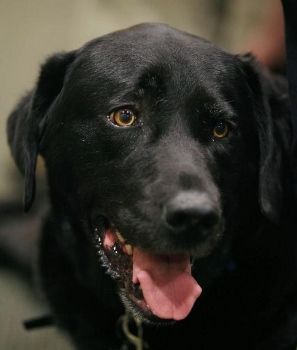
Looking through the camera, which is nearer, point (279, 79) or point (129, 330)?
point (129, 330)

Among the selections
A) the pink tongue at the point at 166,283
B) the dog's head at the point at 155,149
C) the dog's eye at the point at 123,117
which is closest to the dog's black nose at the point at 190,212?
the dog's head at the point at 155,149

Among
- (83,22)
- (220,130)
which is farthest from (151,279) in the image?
(83,22)

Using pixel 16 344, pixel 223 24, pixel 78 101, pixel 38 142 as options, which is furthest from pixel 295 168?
pixel 223 24

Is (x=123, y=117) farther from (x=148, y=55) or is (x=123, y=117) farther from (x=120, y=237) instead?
(x=120, y=237)

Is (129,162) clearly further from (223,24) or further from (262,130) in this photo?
(223,24)

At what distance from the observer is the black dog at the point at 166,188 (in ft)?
4.80

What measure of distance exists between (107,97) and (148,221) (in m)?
0.33

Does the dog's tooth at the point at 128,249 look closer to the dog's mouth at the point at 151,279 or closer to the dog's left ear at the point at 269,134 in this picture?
the dog's mouth at the point at 151,279

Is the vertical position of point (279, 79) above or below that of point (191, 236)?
above

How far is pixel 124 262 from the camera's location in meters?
1.56

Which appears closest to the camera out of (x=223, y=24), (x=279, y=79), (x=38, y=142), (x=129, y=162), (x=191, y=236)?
(x=191, y=236)

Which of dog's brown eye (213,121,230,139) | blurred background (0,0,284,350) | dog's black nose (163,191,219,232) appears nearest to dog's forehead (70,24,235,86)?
dog's brown eye (213,121,230,139)

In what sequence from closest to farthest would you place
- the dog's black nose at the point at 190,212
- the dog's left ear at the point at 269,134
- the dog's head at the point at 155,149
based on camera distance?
the dog's black nose at the point at 190,212 → the dog's head at the point at 155,149 → the dog's left ear at the point at 269,134

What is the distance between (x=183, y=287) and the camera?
149cm
